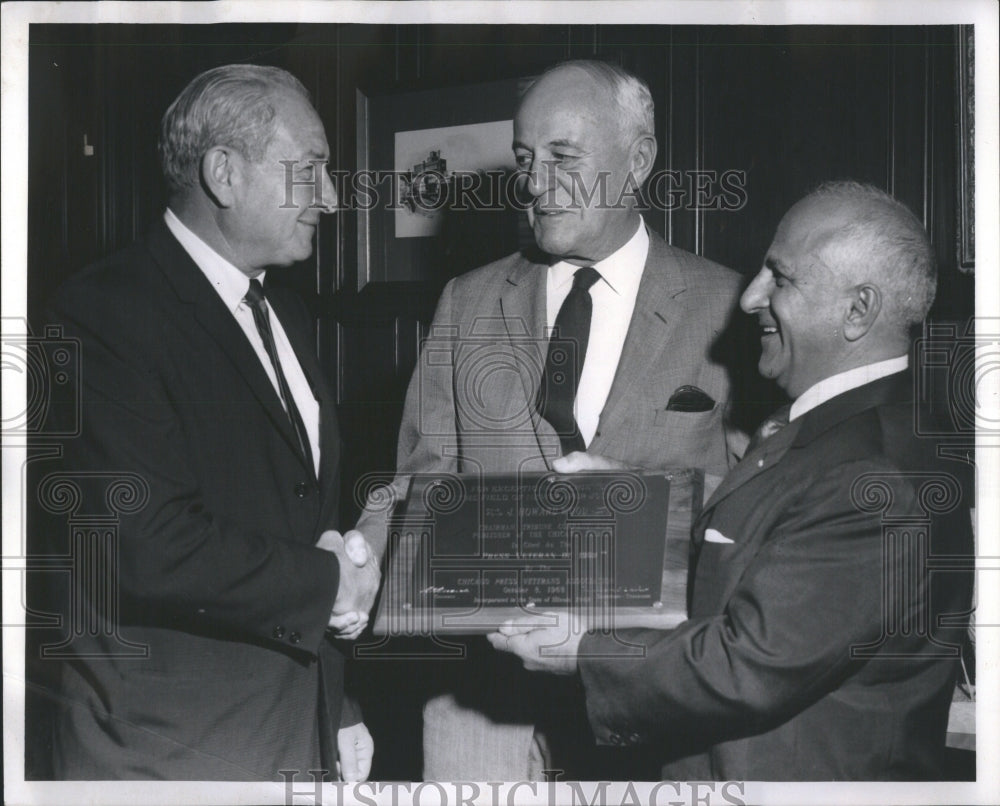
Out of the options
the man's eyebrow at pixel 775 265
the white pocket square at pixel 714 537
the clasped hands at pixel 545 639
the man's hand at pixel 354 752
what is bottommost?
the man's hand at pixel 354 752

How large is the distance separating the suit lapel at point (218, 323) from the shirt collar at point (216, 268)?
A: 1cm

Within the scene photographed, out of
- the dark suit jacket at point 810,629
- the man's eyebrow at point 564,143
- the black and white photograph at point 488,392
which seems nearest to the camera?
the dark suit jacket at point 810,629

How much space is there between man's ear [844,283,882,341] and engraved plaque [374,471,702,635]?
17.1 inches

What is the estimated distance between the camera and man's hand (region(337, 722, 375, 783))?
2375 millimetres

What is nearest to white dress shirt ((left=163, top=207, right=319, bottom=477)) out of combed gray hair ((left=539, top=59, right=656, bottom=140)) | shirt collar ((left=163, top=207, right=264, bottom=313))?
shirt collar ((left=163, top=207, right=264, bottom=313))

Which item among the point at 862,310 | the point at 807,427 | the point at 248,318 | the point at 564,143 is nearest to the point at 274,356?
the point at 248,318

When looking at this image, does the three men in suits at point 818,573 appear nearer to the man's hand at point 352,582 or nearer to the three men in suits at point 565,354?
the three men in suits at point 565,354

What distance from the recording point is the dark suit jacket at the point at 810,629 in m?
2.09

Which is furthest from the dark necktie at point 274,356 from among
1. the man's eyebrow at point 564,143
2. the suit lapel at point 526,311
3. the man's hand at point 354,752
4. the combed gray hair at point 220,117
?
the man's eyebrow at point 564,143

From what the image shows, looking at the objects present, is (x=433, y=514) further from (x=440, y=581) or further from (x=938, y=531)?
(x=938, y=531)

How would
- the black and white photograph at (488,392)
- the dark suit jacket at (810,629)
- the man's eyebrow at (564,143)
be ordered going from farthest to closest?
the man's eyebrow at (564,143) → the black and white photograph at (488,392) → the dark suit jacket at (810,629)

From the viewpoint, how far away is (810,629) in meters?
2.09

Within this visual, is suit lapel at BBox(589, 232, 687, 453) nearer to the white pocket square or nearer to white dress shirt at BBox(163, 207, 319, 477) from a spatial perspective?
the white pocket square

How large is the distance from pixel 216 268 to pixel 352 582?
74 cm
